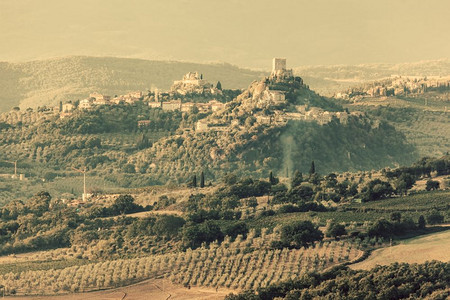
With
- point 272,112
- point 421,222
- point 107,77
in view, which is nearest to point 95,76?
point 107,77

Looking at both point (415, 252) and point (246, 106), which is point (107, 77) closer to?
point (246, 106)

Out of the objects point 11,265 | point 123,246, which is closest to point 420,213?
point 123,246

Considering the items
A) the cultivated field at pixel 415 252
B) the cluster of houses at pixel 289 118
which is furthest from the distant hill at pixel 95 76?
the cultivated field at pixel 415 252

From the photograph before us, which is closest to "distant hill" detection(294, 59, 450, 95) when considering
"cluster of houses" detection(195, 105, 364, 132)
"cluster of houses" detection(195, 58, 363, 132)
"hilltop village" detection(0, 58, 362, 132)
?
"hilltop village" detection(0, 58, 362, 132)

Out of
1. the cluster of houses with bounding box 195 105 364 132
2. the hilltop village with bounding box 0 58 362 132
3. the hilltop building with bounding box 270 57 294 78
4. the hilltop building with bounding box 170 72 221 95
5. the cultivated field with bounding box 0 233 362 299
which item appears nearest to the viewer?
the cultivated field with bounding box 0 233 362 299

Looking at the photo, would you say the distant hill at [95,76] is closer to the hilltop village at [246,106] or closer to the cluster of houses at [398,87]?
the cluster of houses at [398,87]

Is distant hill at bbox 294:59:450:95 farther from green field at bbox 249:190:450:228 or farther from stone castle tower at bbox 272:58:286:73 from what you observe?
green field at bbox 249:190:450:228
